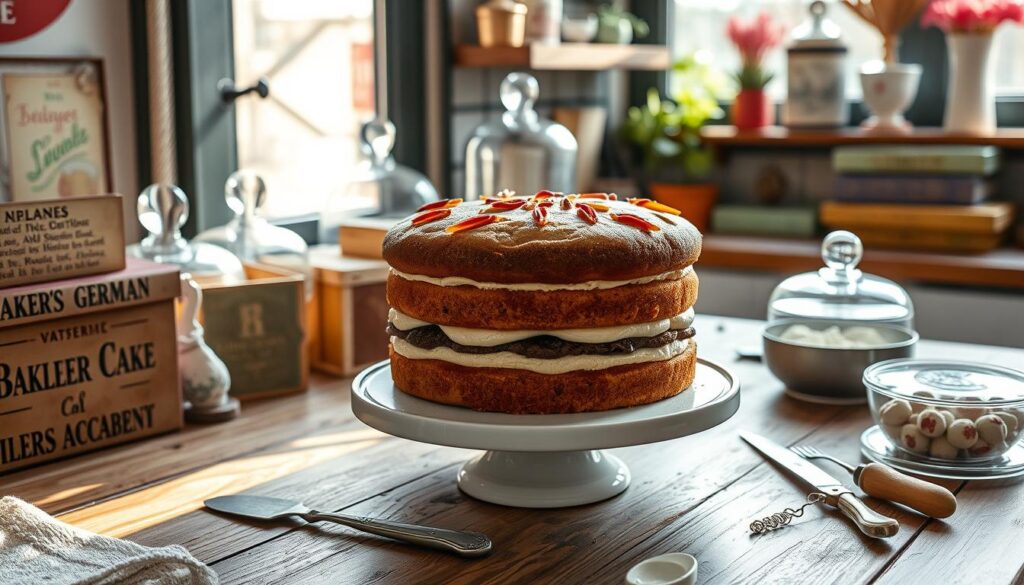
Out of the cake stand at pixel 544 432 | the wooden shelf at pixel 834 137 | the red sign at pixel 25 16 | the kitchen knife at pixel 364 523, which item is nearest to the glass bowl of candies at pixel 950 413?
the cake stand at pixel 544 432

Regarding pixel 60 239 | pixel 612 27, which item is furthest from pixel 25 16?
pixel 612 27

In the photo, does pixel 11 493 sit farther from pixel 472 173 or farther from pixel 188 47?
pixel 472 173

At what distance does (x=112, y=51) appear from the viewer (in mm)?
1680

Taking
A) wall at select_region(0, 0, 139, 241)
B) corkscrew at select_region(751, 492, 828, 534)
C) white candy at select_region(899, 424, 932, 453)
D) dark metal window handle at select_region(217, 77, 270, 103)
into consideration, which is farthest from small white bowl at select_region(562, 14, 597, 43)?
corkscrew at select_region(751, 492, 828, 534)

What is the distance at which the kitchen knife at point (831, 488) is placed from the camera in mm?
974

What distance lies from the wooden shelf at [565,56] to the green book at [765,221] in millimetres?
428

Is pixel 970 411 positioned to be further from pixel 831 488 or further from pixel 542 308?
pixel 542 308

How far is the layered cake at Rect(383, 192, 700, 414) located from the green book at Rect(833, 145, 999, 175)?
5.33 feet

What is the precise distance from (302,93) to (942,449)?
143 cm

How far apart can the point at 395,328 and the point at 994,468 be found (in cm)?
63

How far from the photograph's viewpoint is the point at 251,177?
1534 millimetres

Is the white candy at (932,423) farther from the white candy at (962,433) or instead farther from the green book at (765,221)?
the green book at (765,221)

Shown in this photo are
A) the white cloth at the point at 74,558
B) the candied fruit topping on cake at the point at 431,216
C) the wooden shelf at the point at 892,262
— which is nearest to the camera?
the white cloth at the point at 74,558

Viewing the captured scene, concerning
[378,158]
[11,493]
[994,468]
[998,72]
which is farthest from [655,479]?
[998,72]
